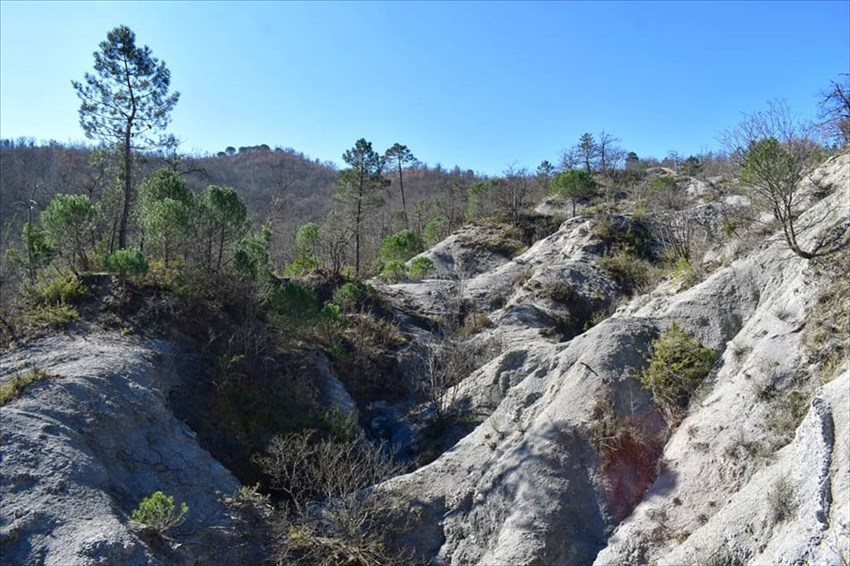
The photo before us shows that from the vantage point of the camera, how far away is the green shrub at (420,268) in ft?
97.9

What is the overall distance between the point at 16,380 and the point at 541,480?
33.3 ft

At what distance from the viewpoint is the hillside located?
9.37 meters

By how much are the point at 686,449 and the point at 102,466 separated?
10.2 m

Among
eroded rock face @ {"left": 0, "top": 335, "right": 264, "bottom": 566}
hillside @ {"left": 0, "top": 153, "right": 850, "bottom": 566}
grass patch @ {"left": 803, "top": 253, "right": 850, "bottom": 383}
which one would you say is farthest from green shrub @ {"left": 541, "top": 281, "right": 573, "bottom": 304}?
eroded rock face @ {"left": 0, "top": 335, "right": 264, "bottom": 566}

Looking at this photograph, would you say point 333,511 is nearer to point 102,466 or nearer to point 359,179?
point 102,466

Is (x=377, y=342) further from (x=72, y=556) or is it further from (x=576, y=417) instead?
(x=72, y=556)

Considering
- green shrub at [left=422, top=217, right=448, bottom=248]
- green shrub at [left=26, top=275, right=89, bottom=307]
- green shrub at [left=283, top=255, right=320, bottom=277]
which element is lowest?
green shrub at [left=26, top=275, right=89, bottom=307]

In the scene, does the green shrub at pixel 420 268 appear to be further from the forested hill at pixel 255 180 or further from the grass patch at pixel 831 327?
the grass patch at pixel 831 327

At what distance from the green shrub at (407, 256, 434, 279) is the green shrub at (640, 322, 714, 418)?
17.4m

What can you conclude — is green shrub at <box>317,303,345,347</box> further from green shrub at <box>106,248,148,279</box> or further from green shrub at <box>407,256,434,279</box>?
green shrub at <box>407,256,434,279</box>

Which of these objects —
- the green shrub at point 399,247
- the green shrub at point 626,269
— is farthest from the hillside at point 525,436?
the green shrub at point 399,247

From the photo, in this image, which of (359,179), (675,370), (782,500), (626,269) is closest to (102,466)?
(675,370)

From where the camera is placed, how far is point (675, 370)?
12555 millimetres

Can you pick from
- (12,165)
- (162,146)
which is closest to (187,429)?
(162,146)
